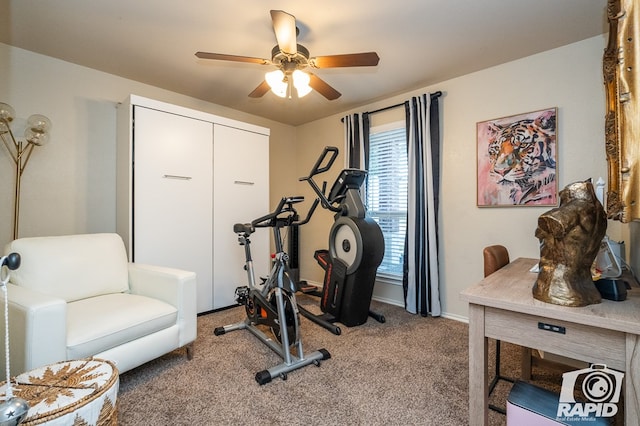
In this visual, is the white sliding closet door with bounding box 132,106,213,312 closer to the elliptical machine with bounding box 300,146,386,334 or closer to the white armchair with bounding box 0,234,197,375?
the white armchair with bounding box 0,234,197,375

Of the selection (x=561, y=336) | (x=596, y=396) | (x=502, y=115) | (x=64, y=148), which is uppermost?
(x=502, y=115)

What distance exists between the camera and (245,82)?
3031 millimetres

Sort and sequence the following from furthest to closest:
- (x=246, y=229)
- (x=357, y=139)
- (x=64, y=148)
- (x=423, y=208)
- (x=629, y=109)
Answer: (x=357, y=139) → (x=423, y=208) → (x=64, y=148) → (x=246, y=229) → (x=629, y=109)

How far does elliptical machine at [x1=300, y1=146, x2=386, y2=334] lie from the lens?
261 centimetres

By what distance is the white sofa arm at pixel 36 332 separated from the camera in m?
1.33

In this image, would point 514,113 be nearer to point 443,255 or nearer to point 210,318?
point 443,255

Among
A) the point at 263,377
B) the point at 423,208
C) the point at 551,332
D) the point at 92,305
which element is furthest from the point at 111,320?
the point at 423,208

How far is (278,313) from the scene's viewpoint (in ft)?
6.70

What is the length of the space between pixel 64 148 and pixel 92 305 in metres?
1.64

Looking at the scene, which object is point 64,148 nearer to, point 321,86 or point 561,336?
point 321,86

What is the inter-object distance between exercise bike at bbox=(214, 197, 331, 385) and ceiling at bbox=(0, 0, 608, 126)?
4.21ft

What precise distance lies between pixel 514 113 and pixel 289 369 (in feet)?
9.03

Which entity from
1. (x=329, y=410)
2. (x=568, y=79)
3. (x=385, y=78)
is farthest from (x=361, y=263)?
(x=568, y=79)

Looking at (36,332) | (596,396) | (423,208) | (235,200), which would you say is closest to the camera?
(596,396)
